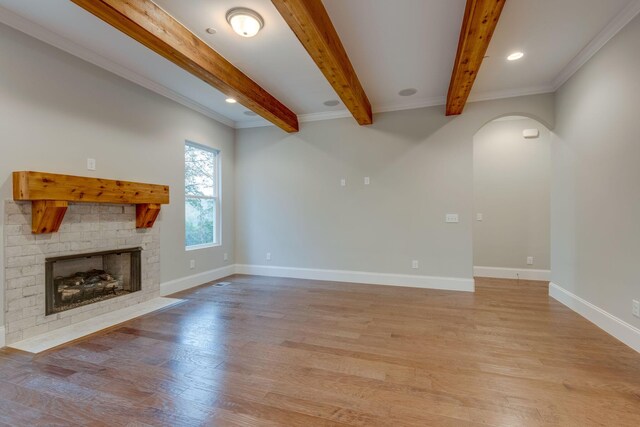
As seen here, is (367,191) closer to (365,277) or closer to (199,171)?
(365,277)

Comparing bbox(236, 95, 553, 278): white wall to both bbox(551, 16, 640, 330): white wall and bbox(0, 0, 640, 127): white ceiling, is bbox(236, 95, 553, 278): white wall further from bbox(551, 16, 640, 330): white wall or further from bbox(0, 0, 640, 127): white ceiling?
bbox(551, 16, 640, 330): white wall

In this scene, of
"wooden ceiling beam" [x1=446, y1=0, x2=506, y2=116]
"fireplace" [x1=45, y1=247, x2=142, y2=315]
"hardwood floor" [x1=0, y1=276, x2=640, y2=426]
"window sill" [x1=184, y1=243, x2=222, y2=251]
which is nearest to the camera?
"hardwood floor" [x1=0, y1=276, x2=640, y2=426]

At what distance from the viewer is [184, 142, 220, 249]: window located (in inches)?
178

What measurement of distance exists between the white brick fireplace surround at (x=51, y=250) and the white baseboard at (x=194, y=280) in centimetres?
32

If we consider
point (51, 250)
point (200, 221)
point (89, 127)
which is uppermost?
point (89, 127)

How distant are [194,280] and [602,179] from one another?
203 inches

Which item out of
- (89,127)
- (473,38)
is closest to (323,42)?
(473,38)

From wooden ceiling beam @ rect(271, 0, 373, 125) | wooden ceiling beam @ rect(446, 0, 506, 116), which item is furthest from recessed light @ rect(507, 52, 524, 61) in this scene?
wooden ceiling beam @ rect(271, 0, 373, 125)

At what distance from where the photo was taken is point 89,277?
10.4 feet

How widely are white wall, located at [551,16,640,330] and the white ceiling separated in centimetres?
28

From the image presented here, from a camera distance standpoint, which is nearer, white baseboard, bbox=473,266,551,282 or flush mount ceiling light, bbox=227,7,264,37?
flush mount ceiling light, bbox=227,7,264,37

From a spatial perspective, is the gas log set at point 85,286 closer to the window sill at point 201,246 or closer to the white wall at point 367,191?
the window sill at point 201,246

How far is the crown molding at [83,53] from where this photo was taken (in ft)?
8.10

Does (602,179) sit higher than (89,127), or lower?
lower
